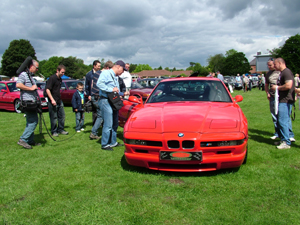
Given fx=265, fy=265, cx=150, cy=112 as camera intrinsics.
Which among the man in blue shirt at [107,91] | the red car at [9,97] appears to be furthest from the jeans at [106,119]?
the red car at [9,97]

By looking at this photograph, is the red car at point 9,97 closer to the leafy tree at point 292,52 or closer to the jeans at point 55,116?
the jeans at point 55,116

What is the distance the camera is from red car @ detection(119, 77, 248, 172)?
3.36m

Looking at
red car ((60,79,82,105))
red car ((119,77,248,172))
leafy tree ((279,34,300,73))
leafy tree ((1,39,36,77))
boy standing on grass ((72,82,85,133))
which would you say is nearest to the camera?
red car ((119,77,248,172))

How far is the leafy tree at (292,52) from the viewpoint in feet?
199

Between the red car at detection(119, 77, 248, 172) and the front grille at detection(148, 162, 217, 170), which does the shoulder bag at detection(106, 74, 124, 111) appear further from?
the front grille at detection(148, 162, 217, 170)

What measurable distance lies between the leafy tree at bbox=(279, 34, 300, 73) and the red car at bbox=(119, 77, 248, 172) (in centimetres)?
6510

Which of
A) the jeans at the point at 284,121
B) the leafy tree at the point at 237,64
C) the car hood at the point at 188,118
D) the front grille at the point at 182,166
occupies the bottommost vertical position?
the front grille at the point at 182,166

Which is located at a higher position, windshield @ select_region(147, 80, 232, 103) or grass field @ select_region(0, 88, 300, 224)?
windshield @ select_region(147, 80, 232, 103)

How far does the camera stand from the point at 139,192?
315cm

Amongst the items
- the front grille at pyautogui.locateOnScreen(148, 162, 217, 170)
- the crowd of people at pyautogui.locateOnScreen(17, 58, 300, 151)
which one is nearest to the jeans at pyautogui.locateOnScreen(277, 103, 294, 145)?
the crowd of people at pyautogui.locateOnScreen(17, 58, 300, 151)

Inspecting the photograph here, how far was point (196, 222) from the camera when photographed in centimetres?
244

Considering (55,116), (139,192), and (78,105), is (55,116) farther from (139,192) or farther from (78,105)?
(139,192)

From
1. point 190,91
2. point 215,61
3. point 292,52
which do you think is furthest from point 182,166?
point 215,61

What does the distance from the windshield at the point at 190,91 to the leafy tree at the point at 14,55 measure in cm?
7159
